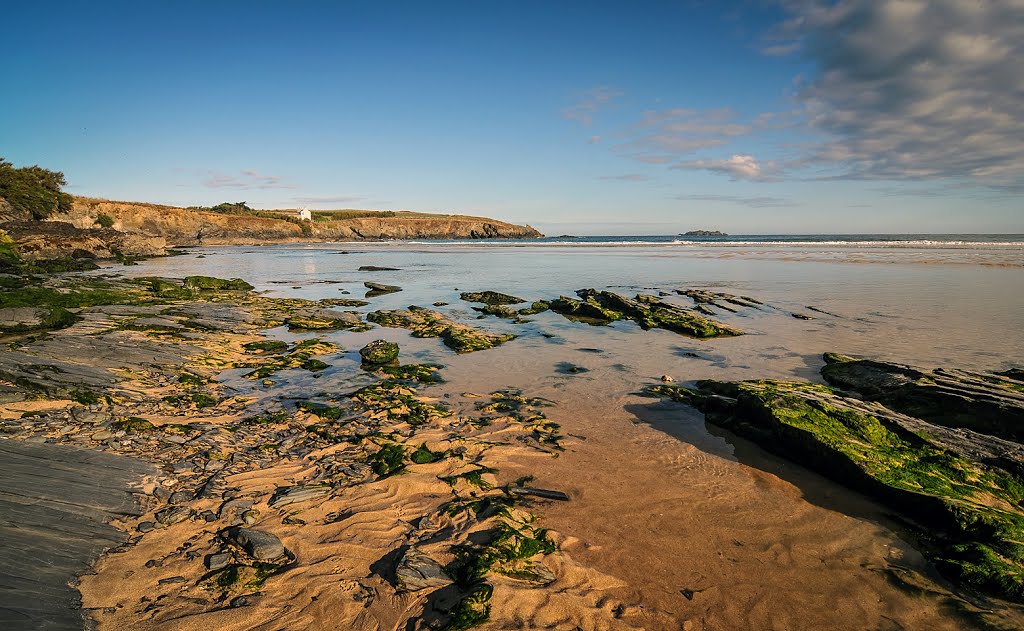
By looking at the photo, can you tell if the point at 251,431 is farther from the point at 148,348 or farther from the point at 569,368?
the point at 569,368

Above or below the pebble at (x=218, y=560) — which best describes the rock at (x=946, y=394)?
above

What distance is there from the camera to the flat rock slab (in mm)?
3432

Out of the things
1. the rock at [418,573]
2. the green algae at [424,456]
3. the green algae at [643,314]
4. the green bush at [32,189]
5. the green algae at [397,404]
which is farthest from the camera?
the green bush at [32,189]

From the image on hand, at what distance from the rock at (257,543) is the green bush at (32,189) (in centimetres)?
5335

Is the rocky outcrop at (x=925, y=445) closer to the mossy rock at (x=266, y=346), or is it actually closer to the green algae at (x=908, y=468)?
the green algae at (x=908, y=468)

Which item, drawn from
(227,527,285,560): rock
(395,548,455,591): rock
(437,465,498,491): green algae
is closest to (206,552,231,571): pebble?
(227,527,285,560): rock

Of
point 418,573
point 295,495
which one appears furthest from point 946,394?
point 295,495

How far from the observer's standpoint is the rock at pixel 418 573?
13.6 ft

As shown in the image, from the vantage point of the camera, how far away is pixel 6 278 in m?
18.7

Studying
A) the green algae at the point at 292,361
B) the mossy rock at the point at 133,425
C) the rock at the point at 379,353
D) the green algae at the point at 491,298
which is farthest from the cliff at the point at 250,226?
the mossy rock at the point at 133,425

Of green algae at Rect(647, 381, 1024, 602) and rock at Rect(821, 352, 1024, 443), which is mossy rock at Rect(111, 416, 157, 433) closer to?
green algae at Rect(647, 381, 1024, 602)

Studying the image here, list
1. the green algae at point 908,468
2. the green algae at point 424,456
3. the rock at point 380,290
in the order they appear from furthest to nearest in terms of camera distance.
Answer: the rock at point 380,290
the green algae at point 424,456
the green algae at point 908,468

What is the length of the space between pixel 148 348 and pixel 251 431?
5528 mm

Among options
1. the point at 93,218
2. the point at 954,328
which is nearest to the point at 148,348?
the point at 954,328
